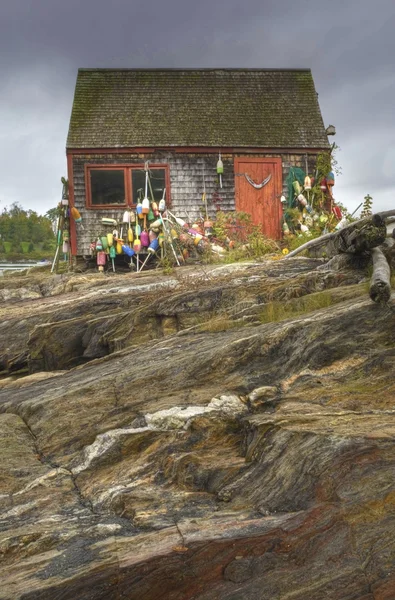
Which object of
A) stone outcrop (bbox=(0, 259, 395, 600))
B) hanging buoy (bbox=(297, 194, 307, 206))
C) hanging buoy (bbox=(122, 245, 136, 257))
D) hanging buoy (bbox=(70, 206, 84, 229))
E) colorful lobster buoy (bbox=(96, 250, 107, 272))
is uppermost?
hanging buoy (bbox=(297, 194, 307, 206))

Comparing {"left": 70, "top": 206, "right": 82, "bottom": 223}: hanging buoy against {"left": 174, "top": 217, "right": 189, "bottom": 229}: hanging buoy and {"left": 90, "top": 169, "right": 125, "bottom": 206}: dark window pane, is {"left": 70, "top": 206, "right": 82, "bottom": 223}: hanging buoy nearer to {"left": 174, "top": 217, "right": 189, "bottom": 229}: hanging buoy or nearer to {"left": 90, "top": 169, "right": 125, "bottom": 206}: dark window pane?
{"left": 90, "top": 169, "right": 125, "bottom": 206}: dark window pane

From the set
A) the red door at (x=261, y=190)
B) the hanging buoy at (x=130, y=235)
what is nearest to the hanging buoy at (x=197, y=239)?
the hanging buoy at (x=130, y=235)

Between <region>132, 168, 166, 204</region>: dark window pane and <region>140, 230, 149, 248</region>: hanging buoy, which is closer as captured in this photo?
<region>140, 230, 149, 248</region>: hanging buoy

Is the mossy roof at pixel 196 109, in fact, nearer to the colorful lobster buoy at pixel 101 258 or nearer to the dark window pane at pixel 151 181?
the dark window pane at pixel 151 181

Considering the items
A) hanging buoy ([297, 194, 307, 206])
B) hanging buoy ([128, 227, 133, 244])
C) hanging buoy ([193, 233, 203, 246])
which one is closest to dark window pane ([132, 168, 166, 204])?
hanging buoy ([128, 227, 133, 244])

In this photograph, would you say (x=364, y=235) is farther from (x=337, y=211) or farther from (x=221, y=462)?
(x=337, y=211)

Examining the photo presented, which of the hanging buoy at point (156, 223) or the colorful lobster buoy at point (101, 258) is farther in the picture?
the colorful lobster buoy at point (101, 258)

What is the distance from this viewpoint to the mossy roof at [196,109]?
804 inches

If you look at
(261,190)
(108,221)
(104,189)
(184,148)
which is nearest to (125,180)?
(104,189)

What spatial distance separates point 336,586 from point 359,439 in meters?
1.04

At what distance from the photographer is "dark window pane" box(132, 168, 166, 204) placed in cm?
2026

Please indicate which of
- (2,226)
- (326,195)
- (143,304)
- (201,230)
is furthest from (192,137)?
(2,226)

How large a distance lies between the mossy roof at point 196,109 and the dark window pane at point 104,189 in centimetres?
91

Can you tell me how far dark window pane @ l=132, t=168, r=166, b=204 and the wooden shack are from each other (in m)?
0.03
